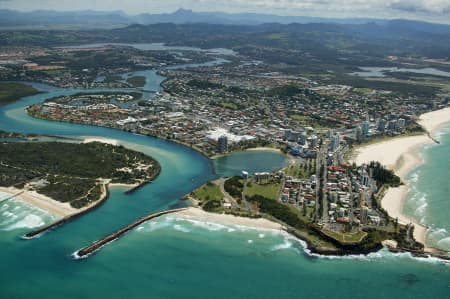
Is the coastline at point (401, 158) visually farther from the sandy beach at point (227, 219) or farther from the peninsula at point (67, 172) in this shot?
the peninsula at point (67, 172)

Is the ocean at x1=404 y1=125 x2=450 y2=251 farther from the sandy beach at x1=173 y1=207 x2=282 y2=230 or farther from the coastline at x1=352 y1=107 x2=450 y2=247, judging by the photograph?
the sandy beach at x1=173 y1=207 x2=282 y2=230

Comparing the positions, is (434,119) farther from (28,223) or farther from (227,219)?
(28,223)

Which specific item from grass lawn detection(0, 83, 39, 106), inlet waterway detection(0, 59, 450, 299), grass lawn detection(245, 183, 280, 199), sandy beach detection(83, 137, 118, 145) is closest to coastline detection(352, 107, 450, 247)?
inlet waterway detection(0, 59, 450, 299)

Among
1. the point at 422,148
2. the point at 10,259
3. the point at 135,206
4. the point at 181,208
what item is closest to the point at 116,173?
the point at 135,206

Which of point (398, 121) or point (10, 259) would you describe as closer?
point (10, 259)

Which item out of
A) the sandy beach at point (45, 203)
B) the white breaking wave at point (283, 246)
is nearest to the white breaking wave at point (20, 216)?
the sandy beach at point (45, 203)

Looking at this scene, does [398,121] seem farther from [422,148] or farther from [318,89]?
[318,89]

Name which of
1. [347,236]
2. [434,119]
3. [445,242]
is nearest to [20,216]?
[347,236]
